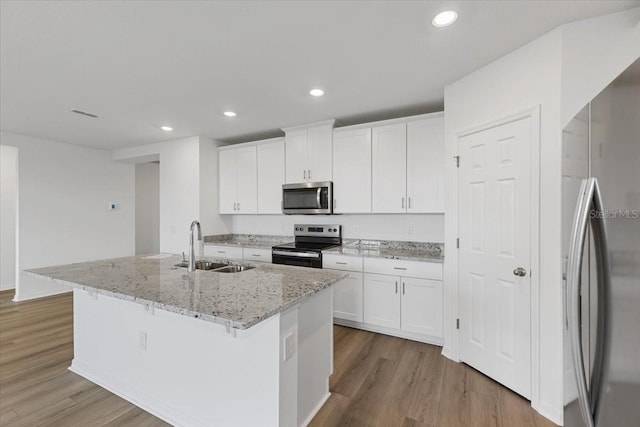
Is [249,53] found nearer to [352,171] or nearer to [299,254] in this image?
[352,171]

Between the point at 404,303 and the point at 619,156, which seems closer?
the point at 619,156

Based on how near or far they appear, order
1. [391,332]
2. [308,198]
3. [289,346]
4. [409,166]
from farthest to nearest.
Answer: [308,198]
[409,166]
[391,332]
[289,346]

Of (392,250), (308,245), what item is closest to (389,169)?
(392,250)

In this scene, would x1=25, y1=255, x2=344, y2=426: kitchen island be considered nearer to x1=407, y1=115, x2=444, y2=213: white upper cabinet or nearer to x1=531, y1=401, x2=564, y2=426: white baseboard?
x1=531, y1=401, x2=564, y2=426: white baseboard

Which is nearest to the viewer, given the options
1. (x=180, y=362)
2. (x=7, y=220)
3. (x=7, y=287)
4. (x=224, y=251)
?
(x=180, y=362)

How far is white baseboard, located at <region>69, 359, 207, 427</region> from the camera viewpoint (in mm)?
1783

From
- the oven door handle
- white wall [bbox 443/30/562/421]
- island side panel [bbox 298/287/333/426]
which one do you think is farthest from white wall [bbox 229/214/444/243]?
island side panel [bbox 298/287/333/426]

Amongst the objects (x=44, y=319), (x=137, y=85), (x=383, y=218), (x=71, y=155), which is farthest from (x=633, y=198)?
(x=71, y=155)

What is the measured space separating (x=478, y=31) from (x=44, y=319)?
5.45 metres

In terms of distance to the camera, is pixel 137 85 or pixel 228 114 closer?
pixel 137 85

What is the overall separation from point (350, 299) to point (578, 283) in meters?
2.49

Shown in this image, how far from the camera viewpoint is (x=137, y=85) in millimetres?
2598

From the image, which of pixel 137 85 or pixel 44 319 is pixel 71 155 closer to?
pixel 44 319

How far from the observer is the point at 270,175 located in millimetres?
4086
